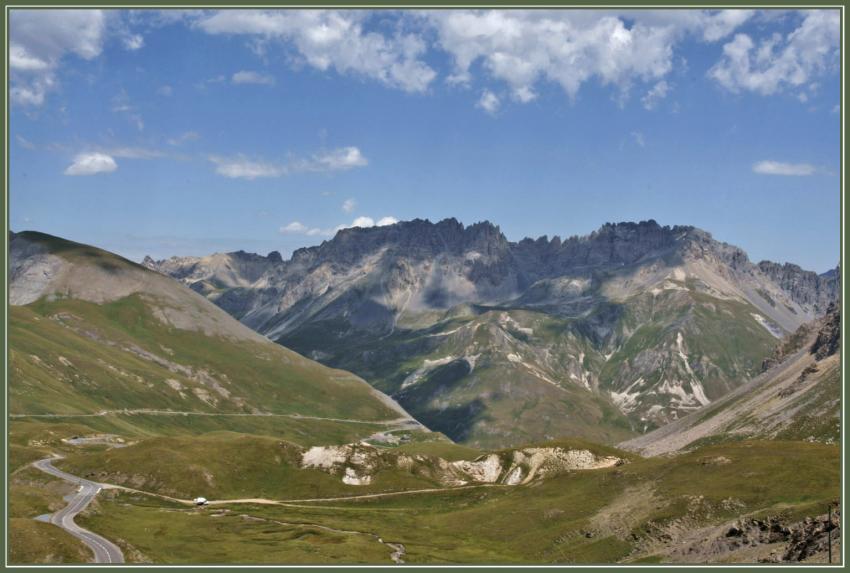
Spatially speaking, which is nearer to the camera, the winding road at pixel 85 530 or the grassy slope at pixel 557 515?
the winding road at pixel 85 530

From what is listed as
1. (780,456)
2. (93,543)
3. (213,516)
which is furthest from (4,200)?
(780,456)

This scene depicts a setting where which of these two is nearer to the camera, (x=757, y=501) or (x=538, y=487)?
(x=757, y=501)

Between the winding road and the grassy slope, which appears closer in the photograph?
the winding road

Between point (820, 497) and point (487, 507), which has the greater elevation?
point (820, 497)

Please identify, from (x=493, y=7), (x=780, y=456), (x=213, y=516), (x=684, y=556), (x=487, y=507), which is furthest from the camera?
(x=487, y=507)

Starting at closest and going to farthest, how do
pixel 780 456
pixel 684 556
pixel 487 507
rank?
pixel 684 556
pixel 780 456
pixel 487 507

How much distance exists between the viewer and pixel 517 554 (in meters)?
148

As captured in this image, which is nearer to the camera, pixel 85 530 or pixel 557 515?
pixel 85 530

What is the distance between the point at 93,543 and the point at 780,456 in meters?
124

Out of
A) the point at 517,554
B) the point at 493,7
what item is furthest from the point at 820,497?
the point at 493,7

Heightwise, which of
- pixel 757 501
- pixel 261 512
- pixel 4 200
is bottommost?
pixel 261 512

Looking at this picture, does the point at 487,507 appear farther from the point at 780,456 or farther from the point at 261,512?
the point at 780,456

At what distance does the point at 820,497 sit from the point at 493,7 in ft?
353

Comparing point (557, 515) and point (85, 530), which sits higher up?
point (557, 515)
